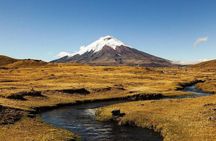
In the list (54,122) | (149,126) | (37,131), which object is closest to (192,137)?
(149,126)

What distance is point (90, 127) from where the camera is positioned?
59938mm

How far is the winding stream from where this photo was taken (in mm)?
52119

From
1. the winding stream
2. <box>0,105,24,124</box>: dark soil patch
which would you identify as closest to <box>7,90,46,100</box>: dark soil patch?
the winding stream

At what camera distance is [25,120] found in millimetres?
60062

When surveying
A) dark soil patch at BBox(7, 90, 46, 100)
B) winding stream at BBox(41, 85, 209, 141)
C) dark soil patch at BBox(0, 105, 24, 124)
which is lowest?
winding stream at BBox(41, 85, 209, 141)

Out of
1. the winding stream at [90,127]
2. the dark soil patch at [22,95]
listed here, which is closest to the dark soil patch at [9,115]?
the winding stream at [90,127]

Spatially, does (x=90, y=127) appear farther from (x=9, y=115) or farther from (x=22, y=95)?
(x=22, y=95)

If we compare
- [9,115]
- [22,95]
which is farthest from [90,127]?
[22,95]

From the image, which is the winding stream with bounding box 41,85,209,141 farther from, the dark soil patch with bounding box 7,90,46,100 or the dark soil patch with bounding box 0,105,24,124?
the dark soil patch with bounding box 7,90,46,100

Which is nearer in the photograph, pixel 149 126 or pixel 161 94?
pixel 149 126

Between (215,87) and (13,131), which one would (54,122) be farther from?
(215,87)

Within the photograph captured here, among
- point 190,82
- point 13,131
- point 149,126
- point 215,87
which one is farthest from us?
point 190,82

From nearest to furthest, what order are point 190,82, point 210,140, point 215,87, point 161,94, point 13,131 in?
point 210,140
point 13,131
point 161,94
point 215,87
point 190,82

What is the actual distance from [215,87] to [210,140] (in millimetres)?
89647
